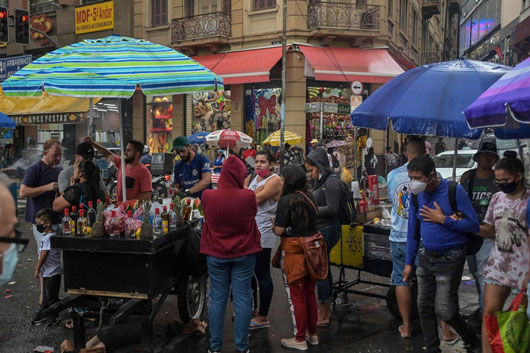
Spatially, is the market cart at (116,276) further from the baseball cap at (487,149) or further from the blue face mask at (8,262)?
the baseball cap at (487,149)

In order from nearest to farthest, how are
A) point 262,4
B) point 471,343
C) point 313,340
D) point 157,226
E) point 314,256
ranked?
point 471,343
point 157,226
point 314,256
point 313,340
point 262,4

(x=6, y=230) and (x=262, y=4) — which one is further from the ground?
(x=262, y=4)

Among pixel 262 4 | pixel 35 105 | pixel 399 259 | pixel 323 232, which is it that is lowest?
pixel 399 259

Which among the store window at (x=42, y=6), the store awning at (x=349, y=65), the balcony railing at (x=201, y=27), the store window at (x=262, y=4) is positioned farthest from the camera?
the store window at (x=42, y=6)

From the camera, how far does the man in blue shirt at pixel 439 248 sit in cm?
432

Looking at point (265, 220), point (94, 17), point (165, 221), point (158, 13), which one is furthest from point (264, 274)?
point (94, 17)

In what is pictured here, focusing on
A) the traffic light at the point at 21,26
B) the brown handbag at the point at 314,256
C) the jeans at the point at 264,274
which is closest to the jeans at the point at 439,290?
the brown handbag at the point at 314,256

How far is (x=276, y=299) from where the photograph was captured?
264 inches

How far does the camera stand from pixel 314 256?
4910 mm

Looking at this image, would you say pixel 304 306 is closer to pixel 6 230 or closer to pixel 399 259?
pixel 399 259

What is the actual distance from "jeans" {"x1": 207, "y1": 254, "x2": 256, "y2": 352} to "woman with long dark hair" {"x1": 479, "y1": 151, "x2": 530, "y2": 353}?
6.72 ft

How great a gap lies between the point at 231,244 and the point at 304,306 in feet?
3.47

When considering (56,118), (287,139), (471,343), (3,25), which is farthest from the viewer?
(287,139)

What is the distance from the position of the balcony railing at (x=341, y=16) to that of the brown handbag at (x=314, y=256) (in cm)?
1755
